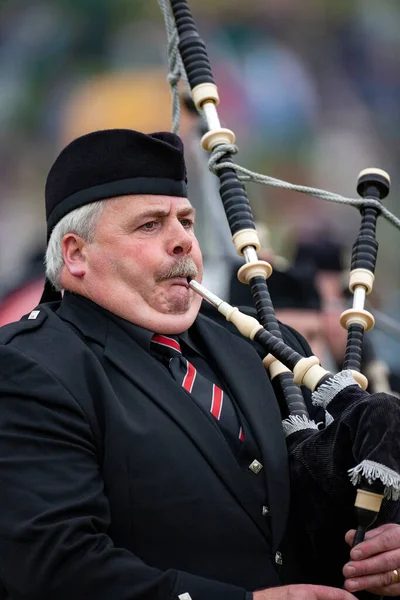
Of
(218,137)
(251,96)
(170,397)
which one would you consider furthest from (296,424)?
(251,96)

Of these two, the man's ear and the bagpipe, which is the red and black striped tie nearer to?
the bagpipe

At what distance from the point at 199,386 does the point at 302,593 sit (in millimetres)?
645

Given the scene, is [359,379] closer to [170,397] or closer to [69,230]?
[170,397]

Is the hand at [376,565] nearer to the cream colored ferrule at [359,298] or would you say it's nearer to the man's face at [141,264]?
the man's face at [141,264]

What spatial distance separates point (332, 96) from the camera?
9719 mm

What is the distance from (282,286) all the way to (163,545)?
10.2ft

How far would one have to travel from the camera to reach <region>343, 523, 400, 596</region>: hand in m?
2.57

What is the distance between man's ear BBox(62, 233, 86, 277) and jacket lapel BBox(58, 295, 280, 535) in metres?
0.15

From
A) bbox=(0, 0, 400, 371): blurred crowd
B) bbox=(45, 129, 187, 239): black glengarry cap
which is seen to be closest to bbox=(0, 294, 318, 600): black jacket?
bbox=(45, 129, 187, 239): black glengarry cap

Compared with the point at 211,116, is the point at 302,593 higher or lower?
lower

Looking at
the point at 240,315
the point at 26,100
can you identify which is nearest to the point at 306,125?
the point at 26,100

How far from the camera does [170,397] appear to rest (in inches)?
110

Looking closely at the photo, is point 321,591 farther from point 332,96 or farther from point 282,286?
point 332,96

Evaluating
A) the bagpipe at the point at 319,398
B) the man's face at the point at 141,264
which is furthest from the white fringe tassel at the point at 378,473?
the man's face at the point at 141,264
